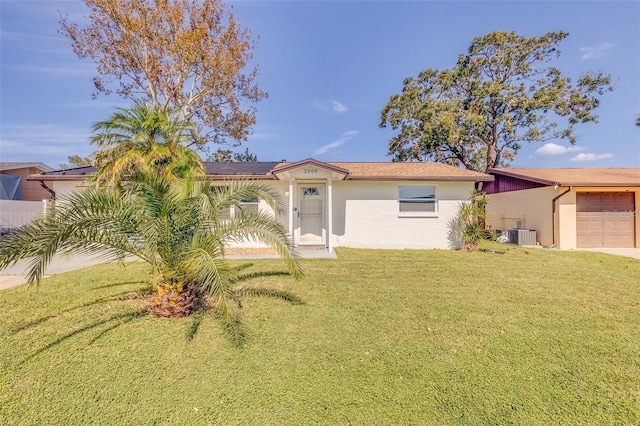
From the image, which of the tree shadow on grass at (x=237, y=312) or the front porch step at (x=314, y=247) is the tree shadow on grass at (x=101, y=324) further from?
the front porch step at (x=314, y=247)

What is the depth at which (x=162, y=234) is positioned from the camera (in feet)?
15.3

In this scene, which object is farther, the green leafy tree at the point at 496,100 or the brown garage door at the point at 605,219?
the green leafy tree at the point at 496,100

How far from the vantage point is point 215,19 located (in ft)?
51.0

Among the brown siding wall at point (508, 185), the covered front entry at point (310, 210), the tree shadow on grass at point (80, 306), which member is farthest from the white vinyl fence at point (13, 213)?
the brown siding wall at point (508, 185)

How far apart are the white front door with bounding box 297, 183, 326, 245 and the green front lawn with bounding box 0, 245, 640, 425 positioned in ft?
17.9

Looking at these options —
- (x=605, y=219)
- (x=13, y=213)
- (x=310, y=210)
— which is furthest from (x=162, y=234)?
(x=605, y=219)

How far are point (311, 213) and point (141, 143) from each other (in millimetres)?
6755

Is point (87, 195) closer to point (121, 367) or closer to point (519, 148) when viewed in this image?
point (121, 367)

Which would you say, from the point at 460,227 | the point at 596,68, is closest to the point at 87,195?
the point at 460,227

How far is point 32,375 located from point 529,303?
27.4ft

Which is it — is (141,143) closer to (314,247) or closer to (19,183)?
(314,247)

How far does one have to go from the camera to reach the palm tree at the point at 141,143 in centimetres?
827

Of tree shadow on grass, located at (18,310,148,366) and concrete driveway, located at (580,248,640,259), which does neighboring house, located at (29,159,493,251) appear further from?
tree shadow on grass, located at (18,310,148,366)

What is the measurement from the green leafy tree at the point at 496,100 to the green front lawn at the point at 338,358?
65.7 ft
